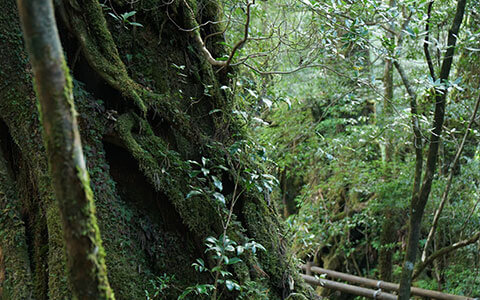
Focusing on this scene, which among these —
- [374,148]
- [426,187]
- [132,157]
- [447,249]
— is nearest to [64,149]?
[132,157]

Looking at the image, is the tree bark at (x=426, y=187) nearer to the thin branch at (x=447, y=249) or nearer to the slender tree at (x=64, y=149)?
the thin branch at (x=447, y=249)

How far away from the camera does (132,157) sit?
288 centimetres

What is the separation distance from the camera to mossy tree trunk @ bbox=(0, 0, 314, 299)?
2.63 meters

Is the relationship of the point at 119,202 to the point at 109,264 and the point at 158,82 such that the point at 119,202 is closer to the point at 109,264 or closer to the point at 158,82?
the point at 109,264

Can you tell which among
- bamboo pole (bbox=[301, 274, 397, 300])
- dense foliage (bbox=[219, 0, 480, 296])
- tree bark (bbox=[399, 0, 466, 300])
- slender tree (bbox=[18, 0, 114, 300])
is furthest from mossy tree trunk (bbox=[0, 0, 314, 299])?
bamboo pole (bbox=[301, 274, 397, 300])

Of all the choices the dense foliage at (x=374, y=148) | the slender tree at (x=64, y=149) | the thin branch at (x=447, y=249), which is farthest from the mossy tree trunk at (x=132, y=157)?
the thin branch at (x=447, y=249)

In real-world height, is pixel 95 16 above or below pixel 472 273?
above

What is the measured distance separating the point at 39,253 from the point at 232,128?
1721mm

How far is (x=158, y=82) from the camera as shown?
3.26 meters

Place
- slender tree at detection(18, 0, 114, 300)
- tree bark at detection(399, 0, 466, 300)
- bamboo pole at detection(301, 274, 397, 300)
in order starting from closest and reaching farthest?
slender tree at detection(18, 0, 114, 300) < tree bark at detection(399, 0, 466, 300) < bamboo pole at detection(301, 274, 397, 300)

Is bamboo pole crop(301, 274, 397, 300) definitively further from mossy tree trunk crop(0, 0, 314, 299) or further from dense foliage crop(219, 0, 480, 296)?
mossy tree trunk crop(0, 0, 314, 299)

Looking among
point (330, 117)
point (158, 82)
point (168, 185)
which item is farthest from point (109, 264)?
point (330, 117)

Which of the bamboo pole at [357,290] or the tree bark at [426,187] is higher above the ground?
the tree bark at [426,187]

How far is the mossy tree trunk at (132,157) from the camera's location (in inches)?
104
